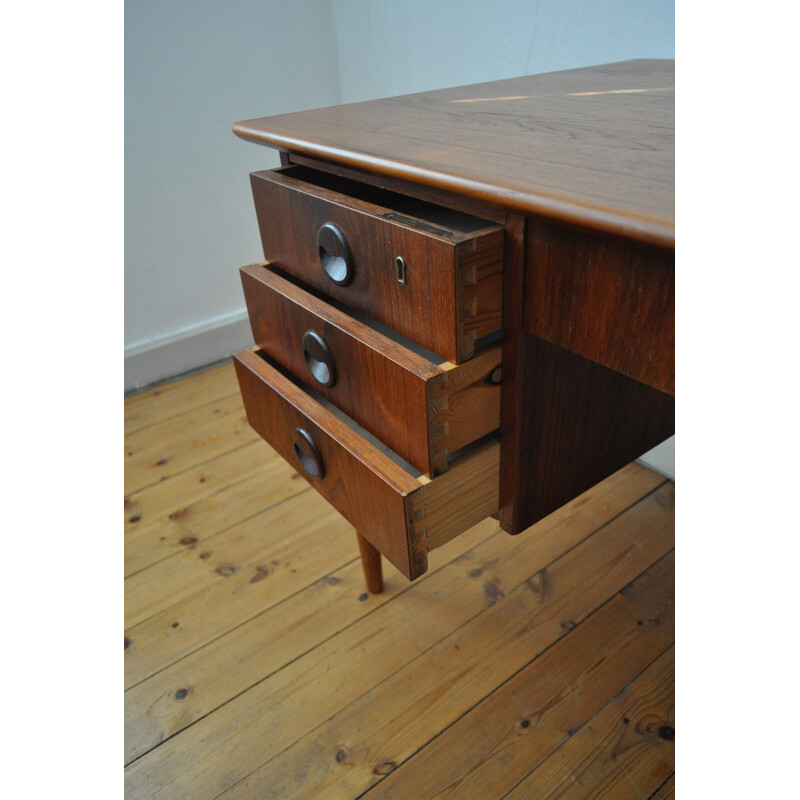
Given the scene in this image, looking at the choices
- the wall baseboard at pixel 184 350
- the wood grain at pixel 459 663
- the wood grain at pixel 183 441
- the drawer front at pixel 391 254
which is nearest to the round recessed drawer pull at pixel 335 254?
the drawer front at pixel 391 254

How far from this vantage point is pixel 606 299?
0.42 meters

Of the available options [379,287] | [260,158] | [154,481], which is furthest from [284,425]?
[260,158]

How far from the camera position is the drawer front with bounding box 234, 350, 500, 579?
549 mm

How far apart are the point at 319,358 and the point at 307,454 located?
0.35ft

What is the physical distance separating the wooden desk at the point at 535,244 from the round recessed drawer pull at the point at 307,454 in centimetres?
7

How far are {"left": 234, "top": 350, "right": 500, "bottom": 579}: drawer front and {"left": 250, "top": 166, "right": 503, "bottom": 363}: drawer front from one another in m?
0.11

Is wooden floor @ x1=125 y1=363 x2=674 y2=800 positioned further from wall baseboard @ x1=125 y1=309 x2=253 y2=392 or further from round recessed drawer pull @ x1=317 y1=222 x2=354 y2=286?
round recessed drawer pull @ x1=317 y1=222 x2=354 y2=286

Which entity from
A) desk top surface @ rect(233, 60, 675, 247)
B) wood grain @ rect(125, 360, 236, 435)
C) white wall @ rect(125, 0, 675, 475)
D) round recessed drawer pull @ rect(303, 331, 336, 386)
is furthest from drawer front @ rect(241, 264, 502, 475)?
wood grain @ rect(125, 360, 236, 435)

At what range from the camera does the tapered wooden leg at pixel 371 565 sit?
2.93 ft

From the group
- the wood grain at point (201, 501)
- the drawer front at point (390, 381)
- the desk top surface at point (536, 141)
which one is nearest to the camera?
the desk top surface at point (536, 141)

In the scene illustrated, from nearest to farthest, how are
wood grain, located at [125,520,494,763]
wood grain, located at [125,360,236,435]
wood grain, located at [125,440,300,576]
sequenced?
wood grain, located at [125,520,494,763]
wood grain, located at [125,440,300,576]
wood grain, located at [125,360,236,435]

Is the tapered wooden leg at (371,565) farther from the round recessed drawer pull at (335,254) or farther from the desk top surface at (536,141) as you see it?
the desk top surface at (536,141)
